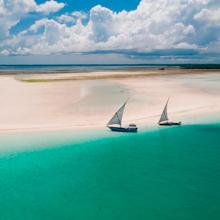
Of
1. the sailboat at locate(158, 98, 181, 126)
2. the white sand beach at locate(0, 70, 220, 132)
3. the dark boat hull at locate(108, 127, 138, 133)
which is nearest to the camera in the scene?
the dark boat hull at locate(108, 127, 138, 133)

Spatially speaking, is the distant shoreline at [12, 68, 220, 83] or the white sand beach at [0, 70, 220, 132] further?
the distant shoreline at [12, 68, 220, 83]

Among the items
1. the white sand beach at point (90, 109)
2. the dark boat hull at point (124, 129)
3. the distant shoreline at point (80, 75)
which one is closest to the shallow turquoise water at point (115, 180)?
the dark boat hull at point (124, 129)

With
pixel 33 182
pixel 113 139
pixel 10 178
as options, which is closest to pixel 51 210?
pixel 33 182

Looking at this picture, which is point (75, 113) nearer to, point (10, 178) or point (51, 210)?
point (10, 178)

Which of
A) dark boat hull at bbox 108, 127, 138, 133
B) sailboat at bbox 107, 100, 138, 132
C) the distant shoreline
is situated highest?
sailboat at bbox 107, 100, 138, 132

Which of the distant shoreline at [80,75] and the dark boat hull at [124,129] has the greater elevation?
the dark boat hull at [124,129]

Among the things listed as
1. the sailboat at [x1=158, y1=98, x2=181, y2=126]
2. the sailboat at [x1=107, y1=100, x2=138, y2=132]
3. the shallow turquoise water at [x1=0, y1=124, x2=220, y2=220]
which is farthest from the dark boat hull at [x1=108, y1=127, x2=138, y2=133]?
the sailboat at [x1=158, y1=98, x2=181, y2=126]

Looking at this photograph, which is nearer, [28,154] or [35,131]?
[28,154]

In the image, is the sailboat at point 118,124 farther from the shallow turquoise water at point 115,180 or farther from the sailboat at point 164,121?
the sailboat at point 164,121

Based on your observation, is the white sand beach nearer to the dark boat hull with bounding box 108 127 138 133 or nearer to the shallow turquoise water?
the dark boat hull with bounding box 108 127 138 133
